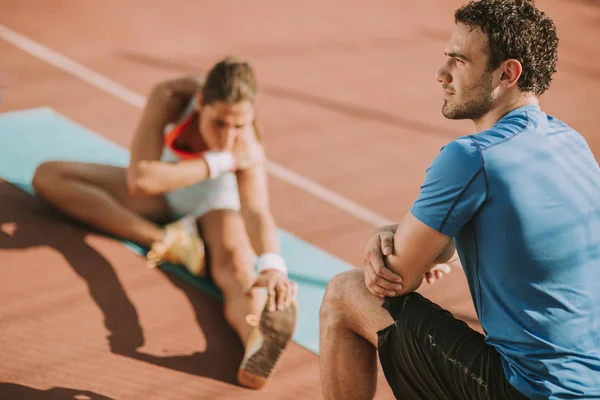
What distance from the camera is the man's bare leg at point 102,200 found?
4582 mm

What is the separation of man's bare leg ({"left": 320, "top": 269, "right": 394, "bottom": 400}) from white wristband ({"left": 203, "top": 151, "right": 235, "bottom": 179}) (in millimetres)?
1464

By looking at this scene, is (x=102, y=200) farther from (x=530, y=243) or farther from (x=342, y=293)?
(x=530, y=243)

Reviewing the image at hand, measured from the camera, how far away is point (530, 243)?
2404 millimetres

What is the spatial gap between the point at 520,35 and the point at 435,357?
110 cm

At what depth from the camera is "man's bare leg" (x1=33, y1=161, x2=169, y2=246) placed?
458 centimetres

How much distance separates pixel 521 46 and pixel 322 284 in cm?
229

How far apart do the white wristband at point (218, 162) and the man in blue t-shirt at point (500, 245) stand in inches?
60.9

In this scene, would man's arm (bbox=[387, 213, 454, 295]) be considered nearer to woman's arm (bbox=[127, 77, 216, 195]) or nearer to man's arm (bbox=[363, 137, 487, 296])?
man's arm (bbox=[363, 137, 487, 296])

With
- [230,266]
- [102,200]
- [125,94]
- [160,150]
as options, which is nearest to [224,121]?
[160,150]

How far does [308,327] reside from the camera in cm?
422

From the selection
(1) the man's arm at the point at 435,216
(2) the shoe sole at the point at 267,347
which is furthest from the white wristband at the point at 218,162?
(1) the man's arm at the point at 435,216

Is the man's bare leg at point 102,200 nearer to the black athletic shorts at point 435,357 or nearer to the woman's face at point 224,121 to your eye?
the woman's face at point 224,121

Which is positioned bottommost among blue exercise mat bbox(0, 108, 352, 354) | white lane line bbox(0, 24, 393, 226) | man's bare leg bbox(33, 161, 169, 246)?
blue exercise mat bbox(0, 108, 352, 354)

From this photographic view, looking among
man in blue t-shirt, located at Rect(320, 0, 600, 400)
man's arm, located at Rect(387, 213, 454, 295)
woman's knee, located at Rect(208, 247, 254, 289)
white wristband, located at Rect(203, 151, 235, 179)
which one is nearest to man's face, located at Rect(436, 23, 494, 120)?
man in blue t-shirt, located at Rect(320, 0, 600, 400)
